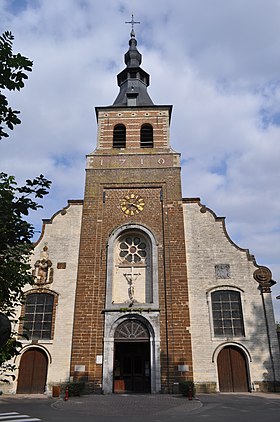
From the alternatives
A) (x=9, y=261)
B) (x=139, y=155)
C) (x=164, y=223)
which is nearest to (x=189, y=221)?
(x=164, y=223)

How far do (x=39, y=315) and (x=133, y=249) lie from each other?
5.72 metres

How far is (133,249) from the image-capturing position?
18844 millimetres

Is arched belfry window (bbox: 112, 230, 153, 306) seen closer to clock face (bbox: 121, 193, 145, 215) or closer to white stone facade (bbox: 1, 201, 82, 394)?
clock face (bbox: 121, 193, 145, 215)

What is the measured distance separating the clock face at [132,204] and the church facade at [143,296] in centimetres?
5

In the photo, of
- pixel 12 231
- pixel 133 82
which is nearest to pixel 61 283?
pixel 12 231

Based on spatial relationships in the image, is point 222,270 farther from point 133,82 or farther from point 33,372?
point 133,82

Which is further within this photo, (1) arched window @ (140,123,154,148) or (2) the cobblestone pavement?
(1) arched window @ (140,123,154,148)

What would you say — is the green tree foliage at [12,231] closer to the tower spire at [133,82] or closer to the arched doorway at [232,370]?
the arched doorway at [232,370]

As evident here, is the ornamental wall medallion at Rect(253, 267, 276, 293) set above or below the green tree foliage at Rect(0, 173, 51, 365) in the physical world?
above

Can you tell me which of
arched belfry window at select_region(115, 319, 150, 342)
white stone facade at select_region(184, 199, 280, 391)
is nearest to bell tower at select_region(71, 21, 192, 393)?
arched belfry window at select_region(115, 319, 150, 342)

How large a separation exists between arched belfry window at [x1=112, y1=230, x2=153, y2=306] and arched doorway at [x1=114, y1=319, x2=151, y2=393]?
4.03 feet

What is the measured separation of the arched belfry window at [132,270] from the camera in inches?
686

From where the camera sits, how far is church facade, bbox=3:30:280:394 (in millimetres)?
15812

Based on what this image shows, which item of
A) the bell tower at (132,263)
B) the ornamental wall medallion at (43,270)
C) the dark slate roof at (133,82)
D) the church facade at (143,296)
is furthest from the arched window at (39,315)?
the dark slate roof at (133,82)
